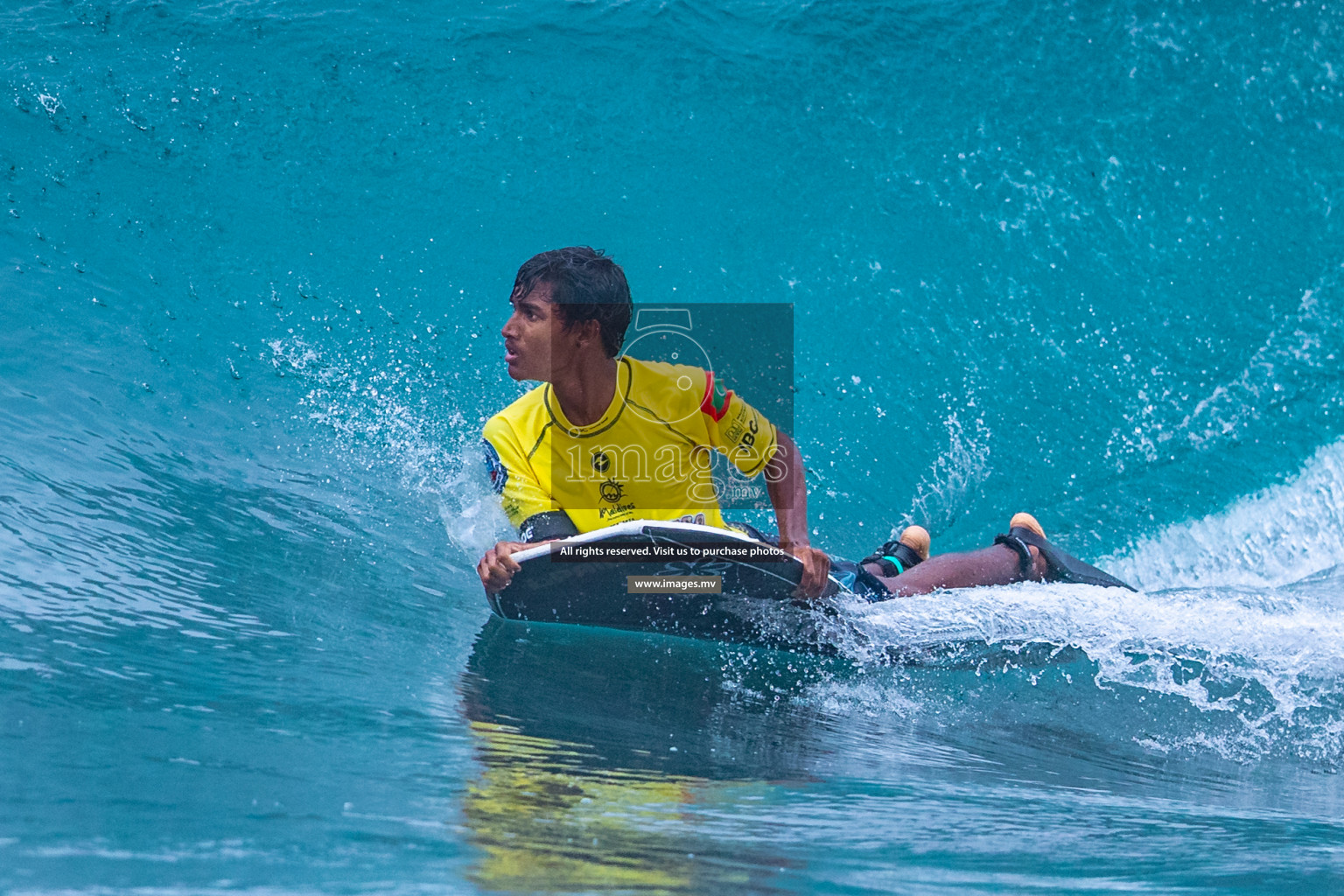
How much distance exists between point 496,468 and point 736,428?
76 centimetres

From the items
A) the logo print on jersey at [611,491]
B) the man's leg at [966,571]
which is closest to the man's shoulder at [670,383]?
the logo print on jersey at [611,491]

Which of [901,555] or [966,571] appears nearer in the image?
[966,571]

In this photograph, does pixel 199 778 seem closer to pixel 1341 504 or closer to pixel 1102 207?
pixel 1341 504

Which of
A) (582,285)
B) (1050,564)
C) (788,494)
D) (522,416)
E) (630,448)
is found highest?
(582,285)

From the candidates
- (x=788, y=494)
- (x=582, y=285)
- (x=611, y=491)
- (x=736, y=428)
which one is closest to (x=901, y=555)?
(x=788, y=494)

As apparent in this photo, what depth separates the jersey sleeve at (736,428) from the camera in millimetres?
3400

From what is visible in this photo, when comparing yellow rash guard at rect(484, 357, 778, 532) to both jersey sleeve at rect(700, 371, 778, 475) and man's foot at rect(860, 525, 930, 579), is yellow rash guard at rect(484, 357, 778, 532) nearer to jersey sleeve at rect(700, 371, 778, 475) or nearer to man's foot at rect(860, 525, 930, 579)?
jersey sleeve at rect(700, 371, 778, 475)

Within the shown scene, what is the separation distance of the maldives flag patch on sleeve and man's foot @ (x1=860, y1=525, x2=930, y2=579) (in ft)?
3.62

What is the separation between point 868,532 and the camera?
5.68 m

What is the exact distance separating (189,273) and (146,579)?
3.10 metres

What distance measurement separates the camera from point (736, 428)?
342cm

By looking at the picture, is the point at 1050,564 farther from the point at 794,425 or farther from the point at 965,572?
the point at 794,425

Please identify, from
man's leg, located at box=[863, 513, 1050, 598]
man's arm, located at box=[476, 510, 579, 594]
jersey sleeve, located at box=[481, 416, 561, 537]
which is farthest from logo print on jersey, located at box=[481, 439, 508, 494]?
man's leg, located at box=[863, 513, 1050, 598]

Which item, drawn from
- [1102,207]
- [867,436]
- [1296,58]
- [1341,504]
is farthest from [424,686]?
[1296,58]
